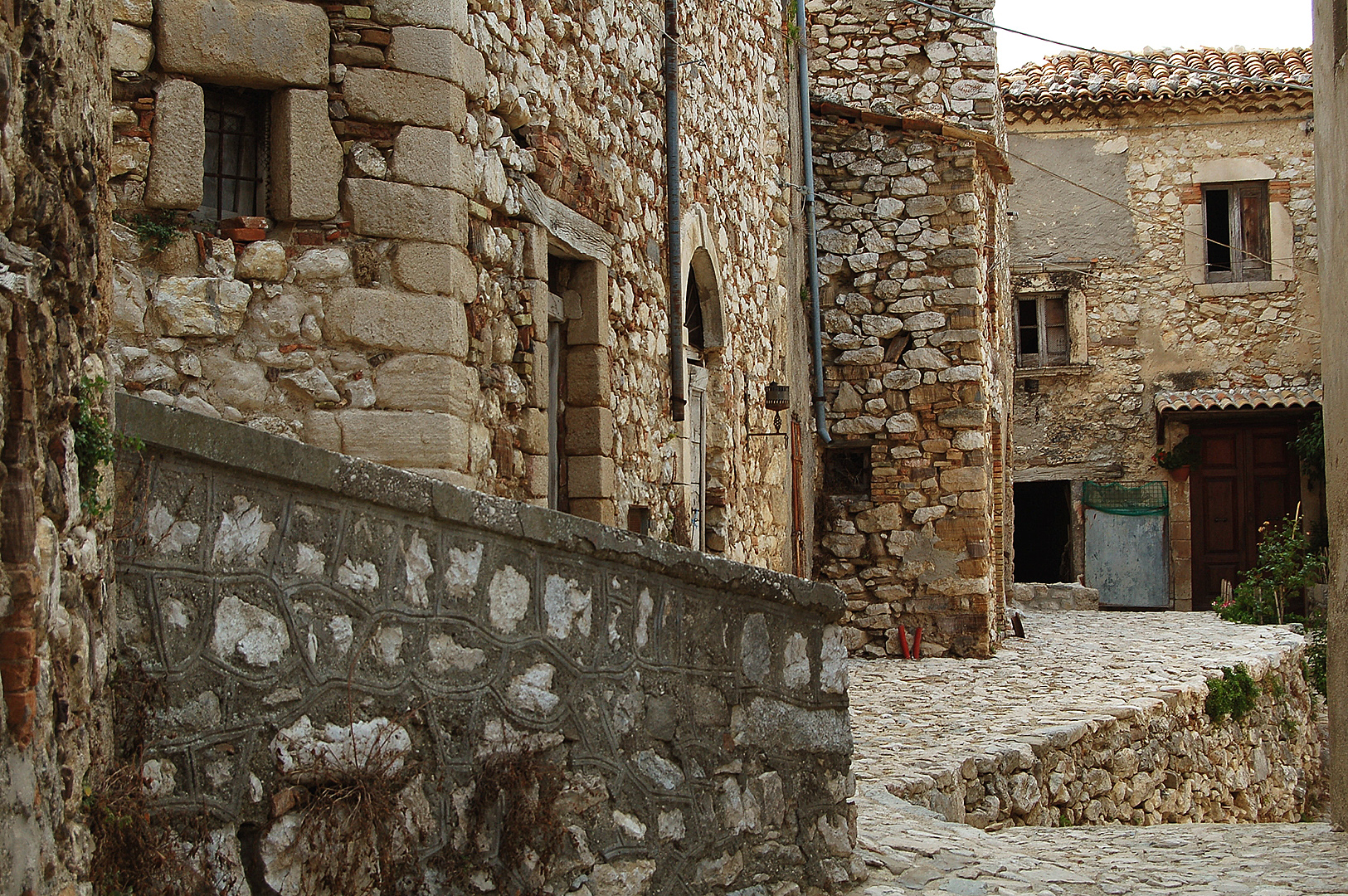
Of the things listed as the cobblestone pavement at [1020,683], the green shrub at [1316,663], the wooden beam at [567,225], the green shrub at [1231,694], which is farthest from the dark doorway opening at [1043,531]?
the wooden beam at [567,225]

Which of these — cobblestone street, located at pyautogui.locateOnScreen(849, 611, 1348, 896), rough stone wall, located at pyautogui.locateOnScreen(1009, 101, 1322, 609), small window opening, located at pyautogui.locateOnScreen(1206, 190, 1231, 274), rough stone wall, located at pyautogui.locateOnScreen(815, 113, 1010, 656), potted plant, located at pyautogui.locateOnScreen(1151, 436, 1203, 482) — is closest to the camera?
cobblestone street, located at pyautogui.locateOnScreen(849, 611, 1348, 896)

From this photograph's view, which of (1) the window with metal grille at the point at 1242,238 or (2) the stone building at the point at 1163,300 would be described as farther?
(1) the window with metal grille at the point at 1242,238

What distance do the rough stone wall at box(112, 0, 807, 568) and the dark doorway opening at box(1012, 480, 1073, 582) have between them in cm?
1437

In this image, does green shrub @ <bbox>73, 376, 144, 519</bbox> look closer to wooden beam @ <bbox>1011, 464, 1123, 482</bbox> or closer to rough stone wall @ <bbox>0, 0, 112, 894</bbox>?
rough stone wall @ <bbox>0, 0, 112, 894</bbox>

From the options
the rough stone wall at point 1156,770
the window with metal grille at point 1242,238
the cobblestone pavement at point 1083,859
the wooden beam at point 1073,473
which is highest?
the window with metal grille at point 1242,238

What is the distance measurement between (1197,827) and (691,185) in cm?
461

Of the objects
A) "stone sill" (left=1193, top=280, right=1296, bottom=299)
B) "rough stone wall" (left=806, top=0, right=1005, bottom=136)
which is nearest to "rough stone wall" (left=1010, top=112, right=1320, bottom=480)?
"stone sill" (left=1193, top=280, right=1296, bottom=299)

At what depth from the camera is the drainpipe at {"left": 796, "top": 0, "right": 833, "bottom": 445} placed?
36.7 feet

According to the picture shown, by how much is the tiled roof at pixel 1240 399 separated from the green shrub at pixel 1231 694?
8.67 metres

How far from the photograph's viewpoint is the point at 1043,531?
66.5 ft

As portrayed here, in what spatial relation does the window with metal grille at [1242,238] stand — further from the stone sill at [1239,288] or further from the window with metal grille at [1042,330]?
the window with metal grille at [1042,330]

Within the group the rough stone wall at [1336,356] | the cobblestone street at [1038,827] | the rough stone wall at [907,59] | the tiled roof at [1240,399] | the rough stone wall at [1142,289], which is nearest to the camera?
the cobblestone street at [1038,827]

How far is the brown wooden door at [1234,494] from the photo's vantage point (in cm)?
1797

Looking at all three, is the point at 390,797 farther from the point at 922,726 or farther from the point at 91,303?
the point at 922,726
